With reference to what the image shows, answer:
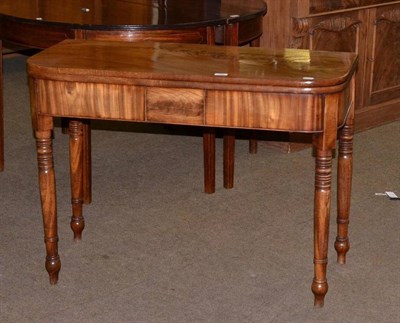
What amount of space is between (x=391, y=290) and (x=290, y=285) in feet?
1.14

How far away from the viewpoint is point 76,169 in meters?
3.42

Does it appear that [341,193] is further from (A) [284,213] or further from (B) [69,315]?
(B) [69,315]

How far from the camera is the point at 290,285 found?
10.4ft

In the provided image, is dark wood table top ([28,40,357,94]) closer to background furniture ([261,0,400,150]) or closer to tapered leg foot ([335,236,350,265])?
tapered leg foot ([335,236,350,265])

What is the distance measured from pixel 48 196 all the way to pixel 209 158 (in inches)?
43.1

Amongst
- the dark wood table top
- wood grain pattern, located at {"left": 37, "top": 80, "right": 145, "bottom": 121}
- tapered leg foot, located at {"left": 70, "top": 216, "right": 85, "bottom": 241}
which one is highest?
the dark wood table top

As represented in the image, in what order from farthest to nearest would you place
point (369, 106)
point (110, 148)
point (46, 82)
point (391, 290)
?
1. point (369, 106)
2. point (110, 148)
3. point (391, 290)
4. point (46, 82)

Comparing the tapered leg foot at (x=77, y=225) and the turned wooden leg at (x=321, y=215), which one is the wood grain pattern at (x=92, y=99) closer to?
the turned wooden leg at (x=321, y=215)

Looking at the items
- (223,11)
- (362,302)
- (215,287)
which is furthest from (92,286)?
(223,11)

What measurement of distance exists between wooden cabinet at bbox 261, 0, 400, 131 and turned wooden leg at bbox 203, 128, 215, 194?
0.81 metres

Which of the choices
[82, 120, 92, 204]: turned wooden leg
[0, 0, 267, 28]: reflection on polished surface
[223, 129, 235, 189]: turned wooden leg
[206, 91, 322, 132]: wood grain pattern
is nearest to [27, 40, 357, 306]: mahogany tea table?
[206, 91, 322, 132]: wood grain pattern

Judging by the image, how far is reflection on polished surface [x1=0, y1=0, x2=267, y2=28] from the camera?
145 inches

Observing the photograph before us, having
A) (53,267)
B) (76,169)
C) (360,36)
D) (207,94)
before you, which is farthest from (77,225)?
(360,36)

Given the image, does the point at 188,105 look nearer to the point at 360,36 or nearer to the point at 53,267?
the point at 53,267
